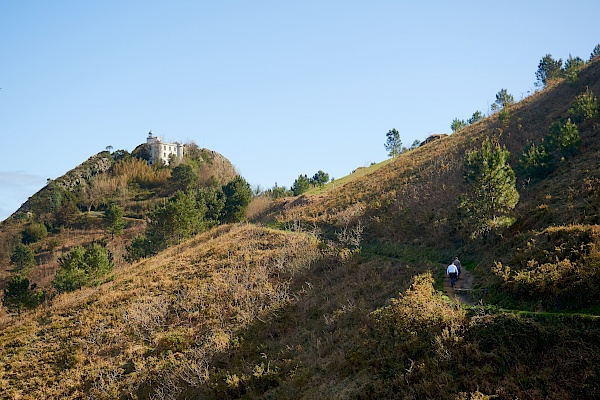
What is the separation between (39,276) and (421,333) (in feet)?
195

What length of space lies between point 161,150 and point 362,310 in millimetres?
99460

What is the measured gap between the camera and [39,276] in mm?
58969

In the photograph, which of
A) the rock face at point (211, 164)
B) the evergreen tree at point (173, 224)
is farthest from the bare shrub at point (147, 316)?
the rock face at point (211, 164)

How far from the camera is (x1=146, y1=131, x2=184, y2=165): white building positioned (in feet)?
357

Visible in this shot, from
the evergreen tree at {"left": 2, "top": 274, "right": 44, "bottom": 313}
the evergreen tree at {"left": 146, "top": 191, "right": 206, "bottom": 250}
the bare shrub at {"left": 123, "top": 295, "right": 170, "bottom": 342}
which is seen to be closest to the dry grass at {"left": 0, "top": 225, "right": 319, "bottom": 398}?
the bare shrub at {"left": 123, "top": 295, "right": 170, "bottom": 342}

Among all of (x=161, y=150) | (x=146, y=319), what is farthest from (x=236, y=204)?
(x=161, y=150)

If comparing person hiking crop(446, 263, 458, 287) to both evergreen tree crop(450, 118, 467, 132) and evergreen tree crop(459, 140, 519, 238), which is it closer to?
evergreen tree crop(459, 140, 519, 238)

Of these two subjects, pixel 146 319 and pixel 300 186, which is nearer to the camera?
pixel 146 319

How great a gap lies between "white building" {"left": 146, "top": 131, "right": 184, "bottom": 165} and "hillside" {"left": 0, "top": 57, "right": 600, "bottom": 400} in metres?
72.4

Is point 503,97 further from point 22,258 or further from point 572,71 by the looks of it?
point 22,258

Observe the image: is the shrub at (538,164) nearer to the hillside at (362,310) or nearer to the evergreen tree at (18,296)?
the hillside at (362,310)

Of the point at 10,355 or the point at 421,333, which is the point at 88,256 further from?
the point at 421,333

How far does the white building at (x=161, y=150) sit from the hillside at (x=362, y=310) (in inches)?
2852

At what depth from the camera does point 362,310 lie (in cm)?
1900
